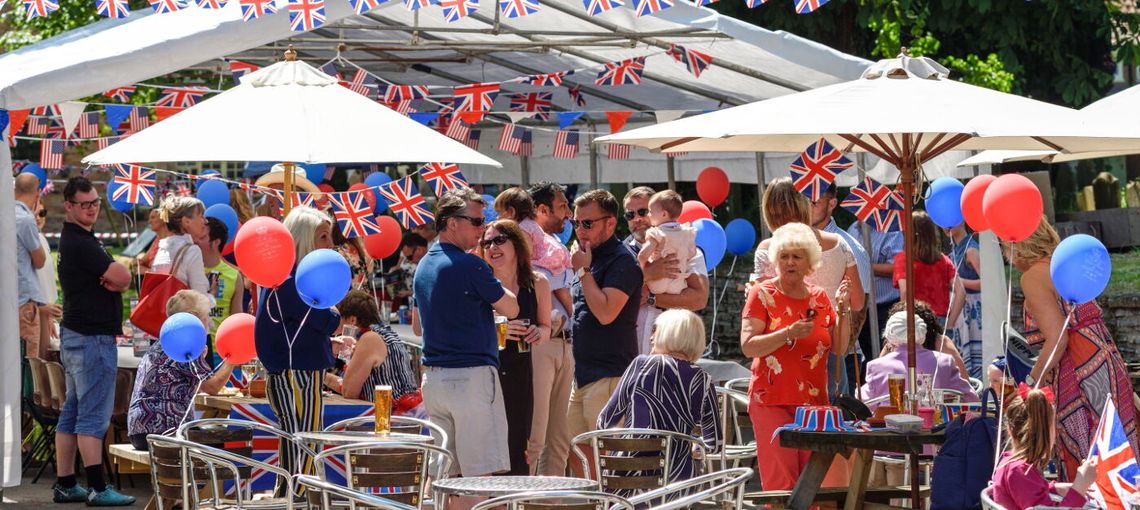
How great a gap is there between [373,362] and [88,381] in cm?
198

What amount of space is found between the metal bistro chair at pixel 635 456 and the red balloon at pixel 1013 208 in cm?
146

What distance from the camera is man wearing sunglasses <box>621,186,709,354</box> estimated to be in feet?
24.6

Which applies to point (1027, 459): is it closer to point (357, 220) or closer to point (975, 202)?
point (975, 202)

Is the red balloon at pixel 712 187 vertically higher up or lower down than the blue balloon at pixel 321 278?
higher up

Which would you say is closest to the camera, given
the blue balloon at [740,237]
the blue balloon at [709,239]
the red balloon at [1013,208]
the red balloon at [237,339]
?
the red balloon at [1013,208]

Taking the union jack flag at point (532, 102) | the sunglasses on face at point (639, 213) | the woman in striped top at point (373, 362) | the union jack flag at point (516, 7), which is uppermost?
the union jack flag at point (532, 102)

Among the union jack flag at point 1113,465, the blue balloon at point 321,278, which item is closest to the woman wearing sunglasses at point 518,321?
the blue balloon at point 321,278

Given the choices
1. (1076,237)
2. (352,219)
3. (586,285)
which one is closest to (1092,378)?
(1076,237)

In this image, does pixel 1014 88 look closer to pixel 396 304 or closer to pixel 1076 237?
pixel 396 304

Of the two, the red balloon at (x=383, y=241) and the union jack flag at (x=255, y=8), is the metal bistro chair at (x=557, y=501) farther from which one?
the red balloon at (x=383, y=241)

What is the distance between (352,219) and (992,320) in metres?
3.90

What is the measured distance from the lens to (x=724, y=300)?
14.5 meters

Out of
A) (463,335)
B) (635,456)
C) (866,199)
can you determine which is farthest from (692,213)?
(635,456)

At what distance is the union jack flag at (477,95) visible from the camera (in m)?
11.3
